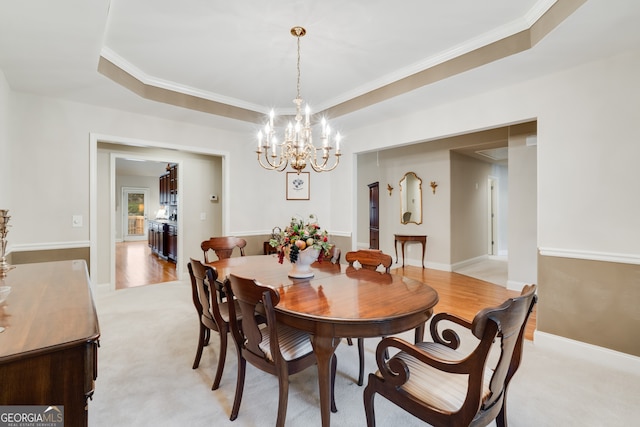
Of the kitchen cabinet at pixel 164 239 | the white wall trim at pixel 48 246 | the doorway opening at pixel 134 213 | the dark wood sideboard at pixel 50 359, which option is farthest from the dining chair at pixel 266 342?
the doorway opening at pixel 134 213

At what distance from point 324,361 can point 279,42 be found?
2501mm

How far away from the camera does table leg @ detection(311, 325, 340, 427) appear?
1475 mm

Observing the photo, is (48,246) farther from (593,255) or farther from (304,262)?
(593,255)

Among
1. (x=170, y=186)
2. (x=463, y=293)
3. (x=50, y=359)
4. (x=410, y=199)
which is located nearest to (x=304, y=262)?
(x=50, y=359)

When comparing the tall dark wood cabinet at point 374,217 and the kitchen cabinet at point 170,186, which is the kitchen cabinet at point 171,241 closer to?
the kitchen cabinet at point 170,186

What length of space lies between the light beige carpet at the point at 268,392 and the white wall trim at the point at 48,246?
4.04 ft

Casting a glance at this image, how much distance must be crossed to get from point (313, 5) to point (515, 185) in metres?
3.97

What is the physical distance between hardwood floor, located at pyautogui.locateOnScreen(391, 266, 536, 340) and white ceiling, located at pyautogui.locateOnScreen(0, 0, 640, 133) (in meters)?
2.49

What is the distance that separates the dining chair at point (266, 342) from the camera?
152 centimetres

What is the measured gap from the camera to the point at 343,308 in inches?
61.5

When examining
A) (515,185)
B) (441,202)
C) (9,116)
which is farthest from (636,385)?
(9,116)

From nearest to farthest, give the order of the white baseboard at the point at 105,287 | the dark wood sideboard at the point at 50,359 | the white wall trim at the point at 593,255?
the dark wood sideboard at the point at 50,359 → the white wall trim at the point at 593,255 → the white baseboard at the point at 105,287

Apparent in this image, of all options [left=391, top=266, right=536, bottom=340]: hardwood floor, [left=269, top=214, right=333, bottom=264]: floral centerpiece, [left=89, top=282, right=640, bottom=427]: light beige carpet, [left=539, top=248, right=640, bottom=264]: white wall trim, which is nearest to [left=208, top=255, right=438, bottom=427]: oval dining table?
[left=269, top=214, right=333, bottom=264]: floral centerpiece

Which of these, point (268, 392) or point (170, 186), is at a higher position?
point (170, 186)
